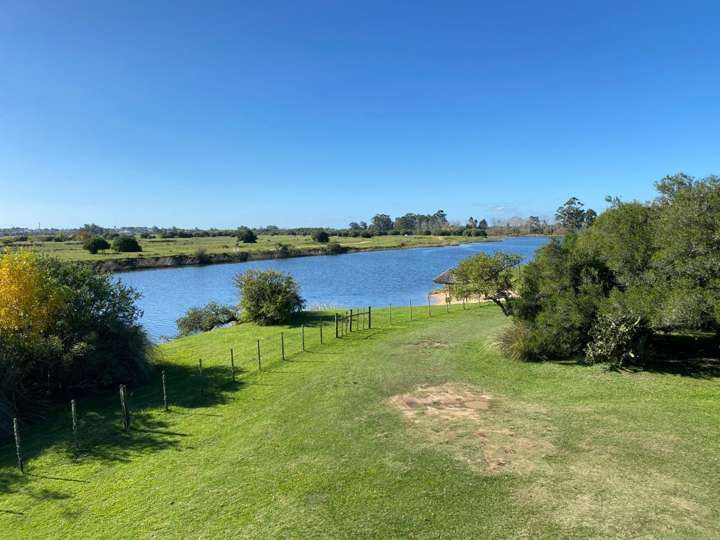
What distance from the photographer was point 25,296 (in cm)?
1471

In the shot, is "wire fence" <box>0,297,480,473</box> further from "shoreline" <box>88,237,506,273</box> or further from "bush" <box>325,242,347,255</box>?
"bush" <box>325,242,347,255</box>

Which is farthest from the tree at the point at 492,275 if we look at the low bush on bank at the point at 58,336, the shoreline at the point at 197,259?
the shoreline at the point at 197,259

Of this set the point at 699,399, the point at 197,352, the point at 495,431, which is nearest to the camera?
the point at 495,431

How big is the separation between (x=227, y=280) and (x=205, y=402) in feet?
179

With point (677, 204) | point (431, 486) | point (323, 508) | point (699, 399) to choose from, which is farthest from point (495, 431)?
point (677, 204)

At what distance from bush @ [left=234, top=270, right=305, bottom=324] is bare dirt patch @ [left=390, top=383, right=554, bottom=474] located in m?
15.0

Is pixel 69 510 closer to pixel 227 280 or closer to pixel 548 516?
pixel 548 516

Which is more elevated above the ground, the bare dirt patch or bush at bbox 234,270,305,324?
bush at bbox 234,270,305,324

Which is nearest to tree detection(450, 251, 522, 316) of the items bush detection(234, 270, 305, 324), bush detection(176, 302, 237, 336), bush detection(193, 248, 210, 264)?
bush detection(234, 270, 305, 324)

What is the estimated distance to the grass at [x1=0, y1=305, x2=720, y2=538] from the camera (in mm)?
7324

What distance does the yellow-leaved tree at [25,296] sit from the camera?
14.4m

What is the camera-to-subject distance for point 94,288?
1678cm

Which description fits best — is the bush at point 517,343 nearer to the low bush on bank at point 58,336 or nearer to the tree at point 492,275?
the tree at point 492,275

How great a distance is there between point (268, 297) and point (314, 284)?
32.4 metres
